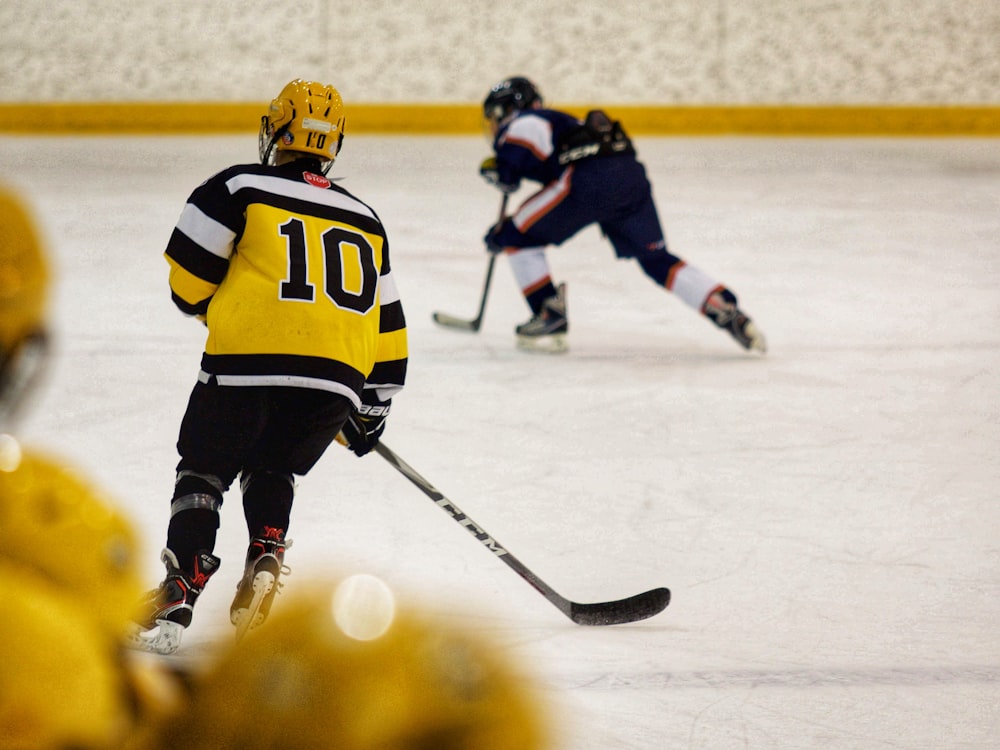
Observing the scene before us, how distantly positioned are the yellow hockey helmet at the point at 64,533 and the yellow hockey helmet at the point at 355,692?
2.4 inches

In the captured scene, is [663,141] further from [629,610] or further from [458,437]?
[629,610]

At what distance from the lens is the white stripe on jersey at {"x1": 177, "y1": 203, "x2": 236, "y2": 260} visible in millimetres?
2025

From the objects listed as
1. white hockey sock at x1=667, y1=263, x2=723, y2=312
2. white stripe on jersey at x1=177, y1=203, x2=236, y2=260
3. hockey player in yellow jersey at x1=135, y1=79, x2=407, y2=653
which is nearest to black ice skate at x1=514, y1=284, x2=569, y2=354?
white hockey sock at x1=667, y1=263, x2=723, y2=312

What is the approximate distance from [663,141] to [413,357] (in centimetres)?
486

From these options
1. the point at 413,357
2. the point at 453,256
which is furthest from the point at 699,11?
the point at 413,357

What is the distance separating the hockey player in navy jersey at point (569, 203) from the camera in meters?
4.20

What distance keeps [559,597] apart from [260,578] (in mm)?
572

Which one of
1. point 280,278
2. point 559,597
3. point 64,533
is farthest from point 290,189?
point 64,533

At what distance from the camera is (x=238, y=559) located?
2516 mm

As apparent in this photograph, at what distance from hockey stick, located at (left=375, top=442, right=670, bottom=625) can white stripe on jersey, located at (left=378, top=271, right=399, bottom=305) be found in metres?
0.26

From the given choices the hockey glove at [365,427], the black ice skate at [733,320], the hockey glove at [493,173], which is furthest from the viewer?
the hockey glove at [493,173]

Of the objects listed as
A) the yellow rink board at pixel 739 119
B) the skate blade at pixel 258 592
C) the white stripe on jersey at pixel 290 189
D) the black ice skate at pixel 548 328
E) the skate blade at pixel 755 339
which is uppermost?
the white stripe on jersey at pixel 290 189

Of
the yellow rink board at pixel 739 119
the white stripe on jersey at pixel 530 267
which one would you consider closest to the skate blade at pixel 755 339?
the white stripe on jersey at pixel 530 267

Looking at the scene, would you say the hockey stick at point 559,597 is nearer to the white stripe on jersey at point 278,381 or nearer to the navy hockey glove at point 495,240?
the white stripe on jersey at point 278,381
